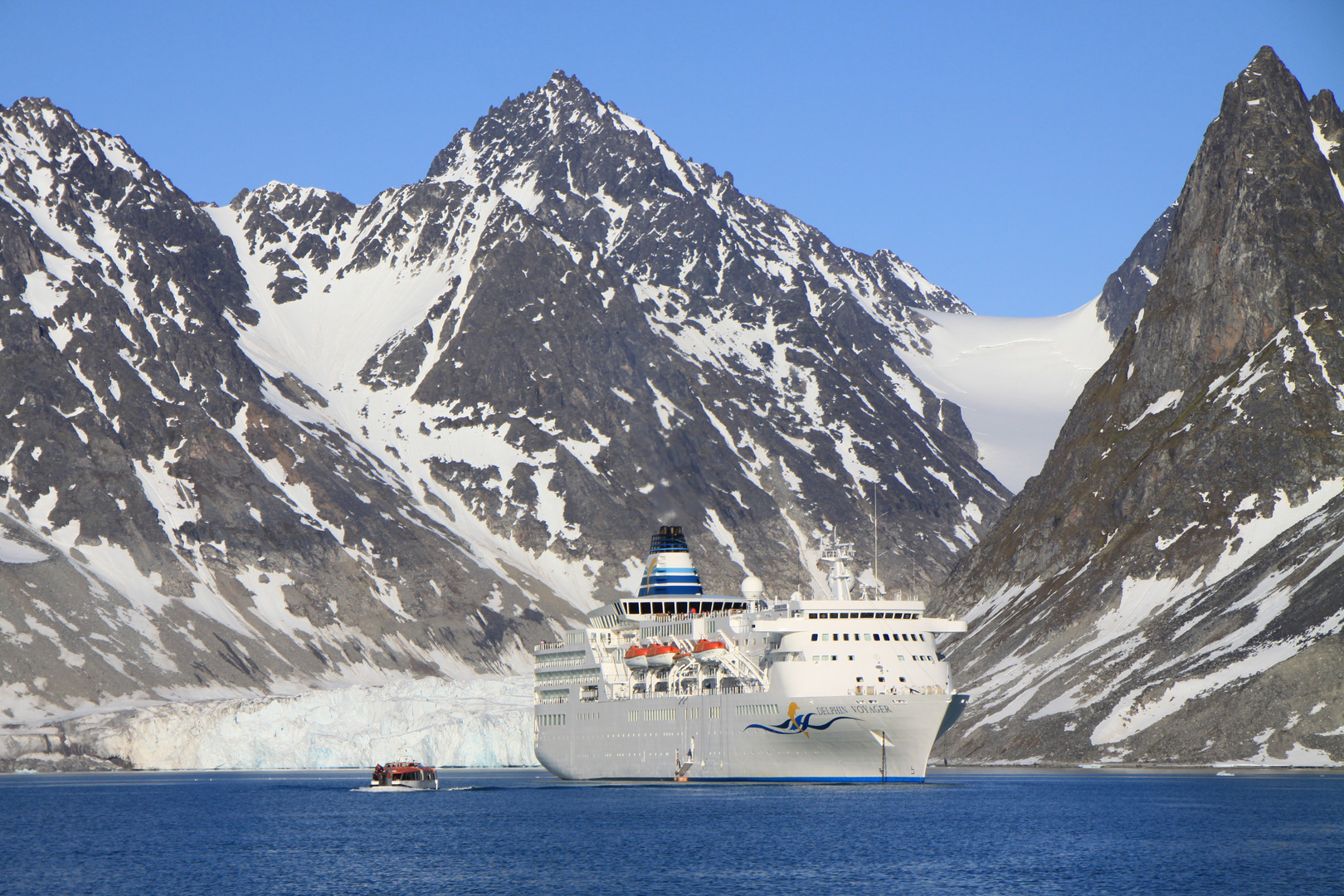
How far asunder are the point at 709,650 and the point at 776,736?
26.4 feet

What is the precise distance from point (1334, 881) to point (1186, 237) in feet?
476

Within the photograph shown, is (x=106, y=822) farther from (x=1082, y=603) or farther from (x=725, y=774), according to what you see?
(x=1082, y=603)

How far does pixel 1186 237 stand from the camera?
198m

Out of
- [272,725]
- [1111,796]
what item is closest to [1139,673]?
[1111,796]

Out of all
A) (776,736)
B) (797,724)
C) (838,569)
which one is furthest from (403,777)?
(838,569)

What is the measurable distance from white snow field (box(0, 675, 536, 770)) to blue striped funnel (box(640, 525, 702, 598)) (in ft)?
161

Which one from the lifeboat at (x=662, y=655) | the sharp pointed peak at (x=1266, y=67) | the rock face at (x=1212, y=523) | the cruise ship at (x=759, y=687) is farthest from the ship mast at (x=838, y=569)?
the sharp pointed peak at (x=1266, y=67)

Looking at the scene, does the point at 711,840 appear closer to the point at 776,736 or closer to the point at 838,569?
the point at 776,736

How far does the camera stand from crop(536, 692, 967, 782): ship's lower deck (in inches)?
3875

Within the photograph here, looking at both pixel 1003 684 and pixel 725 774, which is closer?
pixel 725 774

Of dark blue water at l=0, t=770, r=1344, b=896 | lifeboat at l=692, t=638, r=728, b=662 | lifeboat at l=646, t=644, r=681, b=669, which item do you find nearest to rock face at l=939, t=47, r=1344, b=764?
dark blue water at l=0, t=770, r=1344, b=896

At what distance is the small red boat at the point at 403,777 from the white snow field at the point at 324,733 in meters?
31.7

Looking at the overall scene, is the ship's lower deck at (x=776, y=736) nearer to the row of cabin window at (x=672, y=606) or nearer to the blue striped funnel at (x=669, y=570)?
the row of cabin window at (x=672, y=606)

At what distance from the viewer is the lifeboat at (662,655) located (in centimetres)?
11112
